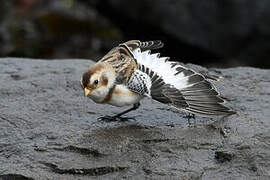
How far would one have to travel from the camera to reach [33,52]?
13.1 metres

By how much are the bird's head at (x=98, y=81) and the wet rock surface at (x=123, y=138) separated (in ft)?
1.28

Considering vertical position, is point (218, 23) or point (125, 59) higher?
point (218, 23)

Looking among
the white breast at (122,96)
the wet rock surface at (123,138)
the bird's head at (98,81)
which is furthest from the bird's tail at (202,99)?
the bird's head at (98,81)

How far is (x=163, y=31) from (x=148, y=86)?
22.6 ft

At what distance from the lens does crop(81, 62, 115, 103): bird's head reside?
656 centimetres

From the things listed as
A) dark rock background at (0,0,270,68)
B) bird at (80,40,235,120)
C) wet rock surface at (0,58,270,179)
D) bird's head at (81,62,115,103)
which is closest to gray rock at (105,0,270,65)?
dark rock background at (0,0,270,68)

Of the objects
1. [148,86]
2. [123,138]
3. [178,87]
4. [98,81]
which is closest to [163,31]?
[178,87]

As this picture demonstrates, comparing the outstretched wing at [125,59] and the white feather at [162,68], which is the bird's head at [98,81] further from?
the white feather at [162,68]

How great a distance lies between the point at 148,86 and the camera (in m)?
6.70

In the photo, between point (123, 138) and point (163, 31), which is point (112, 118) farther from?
point (163, 31)

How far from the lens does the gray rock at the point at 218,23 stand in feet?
42.2

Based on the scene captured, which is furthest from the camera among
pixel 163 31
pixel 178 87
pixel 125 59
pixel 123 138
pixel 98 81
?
pixel 163 31

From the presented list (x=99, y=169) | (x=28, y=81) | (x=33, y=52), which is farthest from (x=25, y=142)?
(x=33, y=52)

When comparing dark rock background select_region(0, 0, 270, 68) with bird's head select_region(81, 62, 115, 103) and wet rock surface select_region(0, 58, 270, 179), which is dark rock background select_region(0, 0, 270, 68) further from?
bird's head select_region(81, 62, 115, 103)
